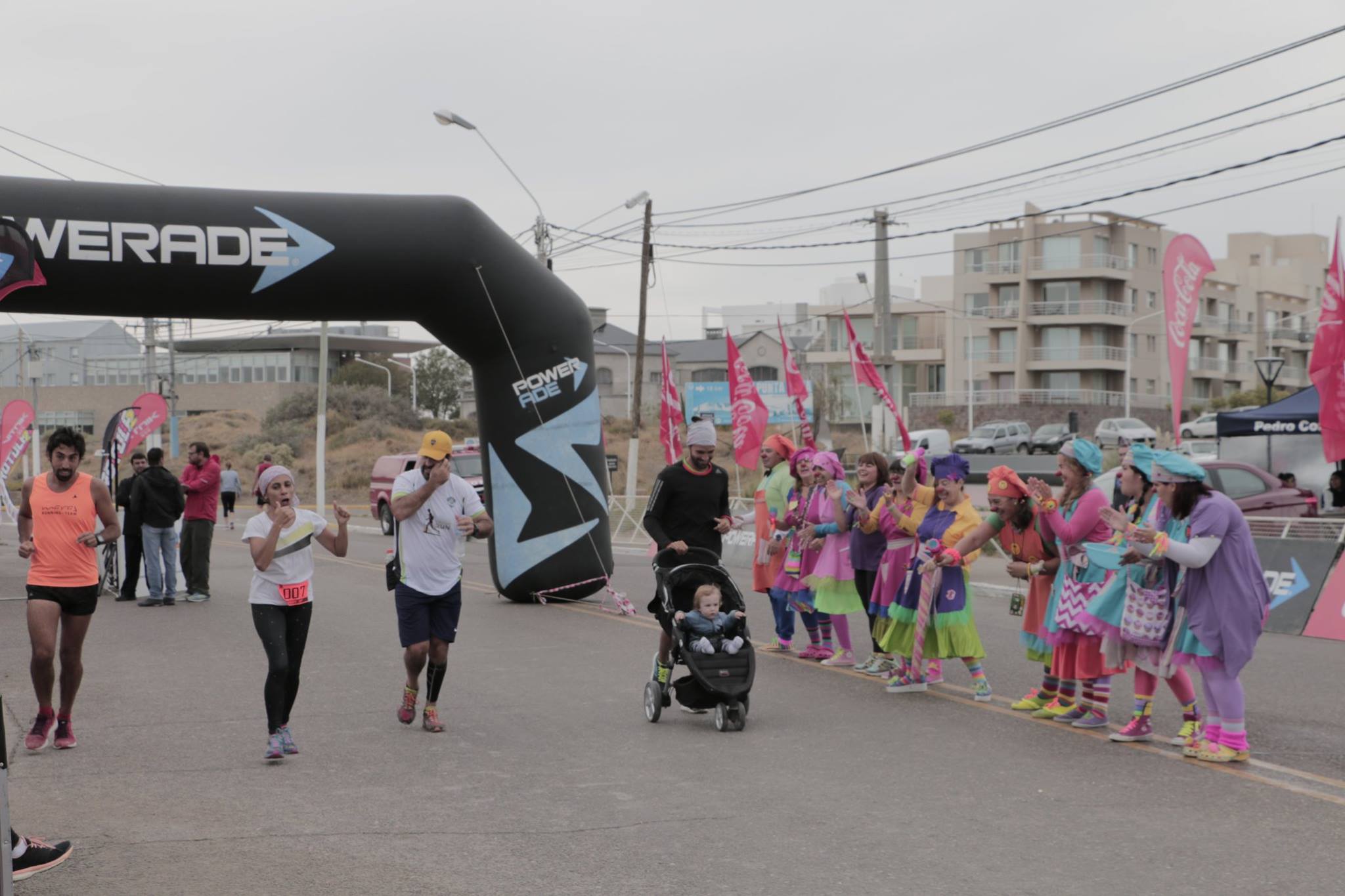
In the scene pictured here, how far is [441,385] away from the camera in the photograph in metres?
94.2

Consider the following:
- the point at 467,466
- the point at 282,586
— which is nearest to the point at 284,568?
the point at 282,586

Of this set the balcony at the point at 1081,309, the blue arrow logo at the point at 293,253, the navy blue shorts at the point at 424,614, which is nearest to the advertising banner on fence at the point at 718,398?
the balcony at the point at 1081,309

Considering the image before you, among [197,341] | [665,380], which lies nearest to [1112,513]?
[665,380]

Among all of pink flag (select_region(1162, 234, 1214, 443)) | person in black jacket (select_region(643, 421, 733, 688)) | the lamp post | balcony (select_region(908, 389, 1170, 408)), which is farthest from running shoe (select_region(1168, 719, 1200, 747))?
balcony (select_region(908, 389, 1170, 408))

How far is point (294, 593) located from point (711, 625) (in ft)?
8.58

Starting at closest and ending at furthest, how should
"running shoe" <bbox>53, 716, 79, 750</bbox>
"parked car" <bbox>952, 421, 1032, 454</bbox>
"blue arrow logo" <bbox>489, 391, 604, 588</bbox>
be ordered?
"running shoe" <bbox>53, 716, 79, 750</bbox>, "blue arrow logo" <bbox>489, 391, 604, 588</bbox>, "parked car" <bbox>952, 421, 1032, 454</bbox>

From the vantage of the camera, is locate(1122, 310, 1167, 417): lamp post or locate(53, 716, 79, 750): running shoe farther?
locate(1122, 310, 1167, 417): lamp post

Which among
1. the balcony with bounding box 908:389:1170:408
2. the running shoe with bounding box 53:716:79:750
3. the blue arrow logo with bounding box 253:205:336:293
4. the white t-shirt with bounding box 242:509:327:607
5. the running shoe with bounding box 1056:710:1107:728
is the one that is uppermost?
the balcony with bounding box 908:389:1170:408

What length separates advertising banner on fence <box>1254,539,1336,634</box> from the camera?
1402 centimetres

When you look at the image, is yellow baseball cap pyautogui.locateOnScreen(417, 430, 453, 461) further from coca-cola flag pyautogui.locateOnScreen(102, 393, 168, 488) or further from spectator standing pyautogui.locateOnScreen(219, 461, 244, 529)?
spectator standing pyautogui.locateOnScreen(219, 461, 244, 529)

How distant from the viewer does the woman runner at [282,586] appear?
25.6 ft

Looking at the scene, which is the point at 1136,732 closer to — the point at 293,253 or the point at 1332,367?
the point at 1332,367

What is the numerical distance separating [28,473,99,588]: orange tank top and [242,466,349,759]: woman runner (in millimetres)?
969

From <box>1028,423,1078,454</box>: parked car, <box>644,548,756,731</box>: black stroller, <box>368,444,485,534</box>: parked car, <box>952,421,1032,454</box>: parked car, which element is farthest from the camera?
<box>1028,423,1078,454</box>: parked car
